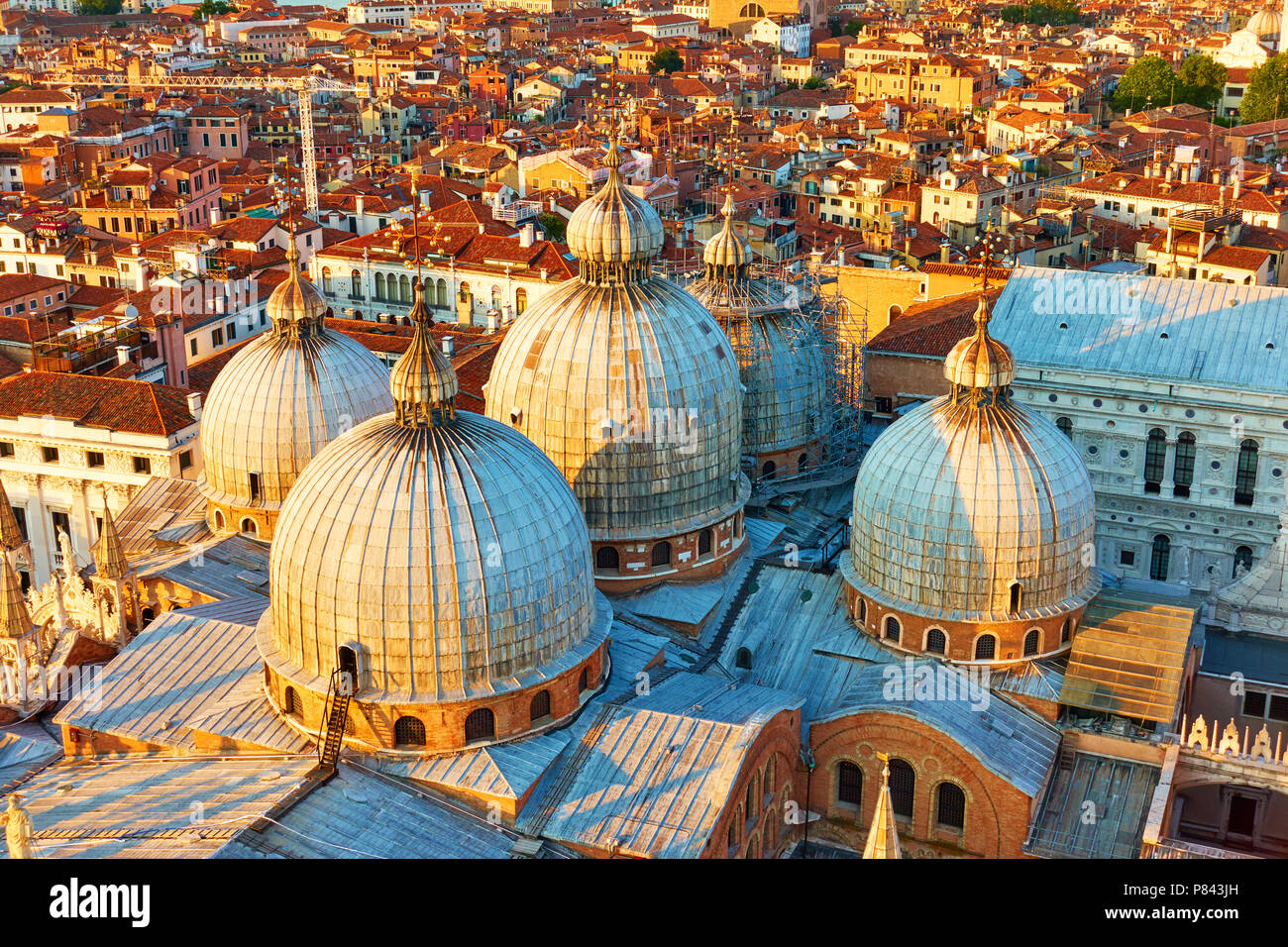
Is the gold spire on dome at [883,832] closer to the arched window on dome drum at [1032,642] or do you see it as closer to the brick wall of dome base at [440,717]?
the brick wall of dome base at [440,717]

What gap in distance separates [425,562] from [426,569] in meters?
0.12

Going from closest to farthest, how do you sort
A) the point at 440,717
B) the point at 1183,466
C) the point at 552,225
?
the point at 440,717 < the point at 1183,466 < the point at 552,225

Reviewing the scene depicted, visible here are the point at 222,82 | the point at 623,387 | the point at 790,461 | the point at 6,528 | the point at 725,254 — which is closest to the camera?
the point at 623,387

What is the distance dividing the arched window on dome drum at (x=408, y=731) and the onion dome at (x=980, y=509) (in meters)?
11.0

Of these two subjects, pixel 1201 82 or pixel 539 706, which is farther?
pixel 1201 82

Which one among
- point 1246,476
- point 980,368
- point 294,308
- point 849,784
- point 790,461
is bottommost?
point 849,784

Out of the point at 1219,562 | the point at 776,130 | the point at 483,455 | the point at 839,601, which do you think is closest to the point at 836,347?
the point at 839,601

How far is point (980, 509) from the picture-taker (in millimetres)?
32188

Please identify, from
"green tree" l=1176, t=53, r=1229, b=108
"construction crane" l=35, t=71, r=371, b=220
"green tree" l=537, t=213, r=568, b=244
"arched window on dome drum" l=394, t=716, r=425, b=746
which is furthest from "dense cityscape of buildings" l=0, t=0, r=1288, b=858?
"construction crane" l=35, t=71, r=371, b=220

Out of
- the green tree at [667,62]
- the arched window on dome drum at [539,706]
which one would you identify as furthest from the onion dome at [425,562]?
the green tree at [667,62]

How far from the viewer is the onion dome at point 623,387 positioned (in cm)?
3341

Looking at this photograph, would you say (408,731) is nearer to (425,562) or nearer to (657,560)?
(425,562)

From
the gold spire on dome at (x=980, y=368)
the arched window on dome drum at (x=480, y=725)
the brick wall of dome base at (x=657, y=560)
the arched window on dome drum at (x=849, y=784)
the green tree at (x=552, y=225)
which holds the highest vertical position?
the gold spire on dome at (x=980, y=368)

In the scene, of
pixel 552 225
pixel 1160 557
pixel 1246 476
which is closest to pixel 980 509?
pixel 1246 476
